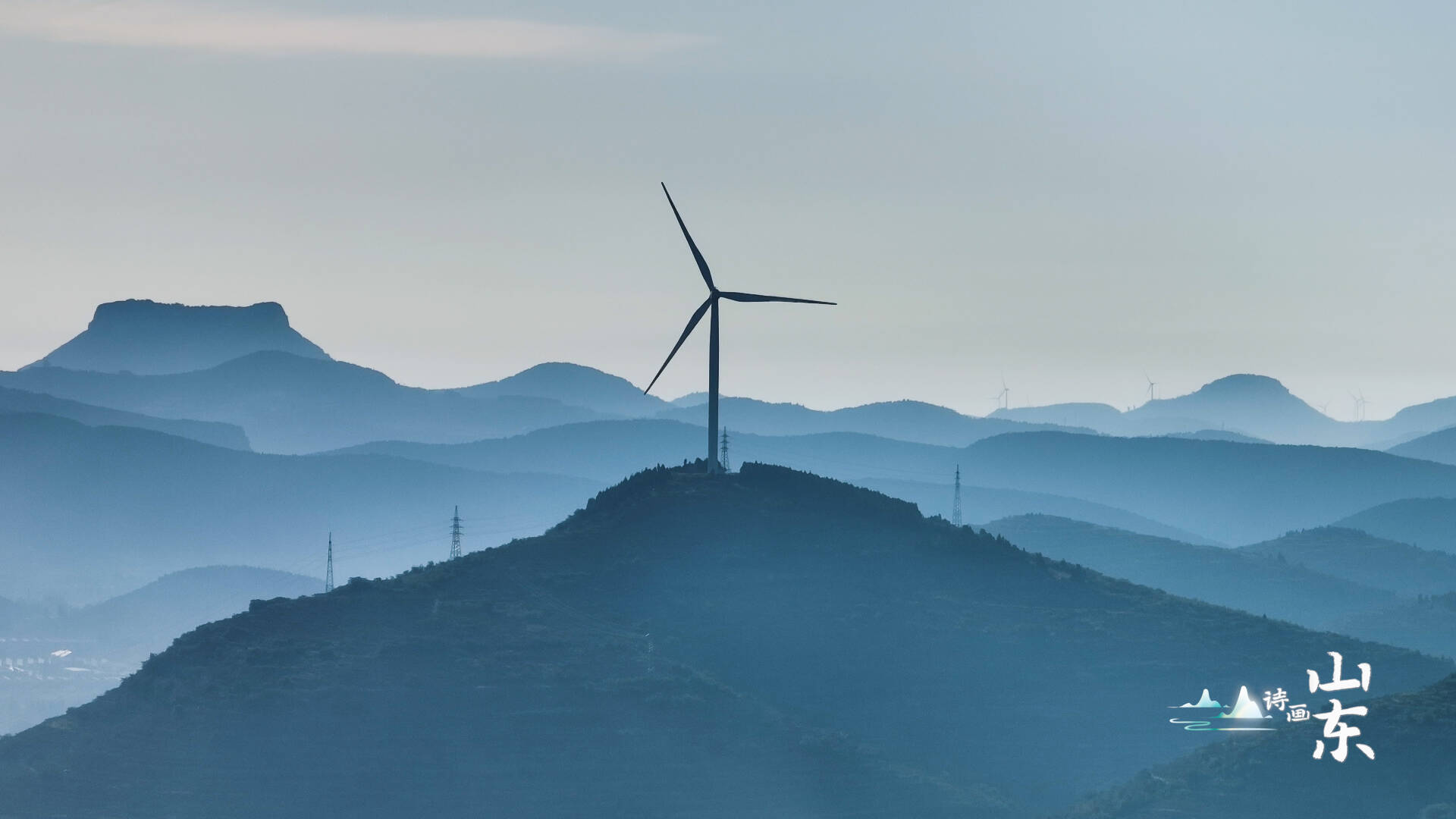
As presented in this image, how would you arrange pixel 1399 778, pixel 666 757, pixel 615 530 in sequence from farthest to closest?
pixel 615 530 < pixel 666 757 < pixel 1399 778

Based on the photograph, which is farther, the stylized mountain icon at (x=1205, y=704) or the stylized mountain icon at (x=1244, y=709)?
the stylized mountain icon at (x=1205, y=704)

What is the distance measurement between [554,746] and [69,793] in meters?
33.3

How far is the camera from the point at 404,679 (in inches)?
6211

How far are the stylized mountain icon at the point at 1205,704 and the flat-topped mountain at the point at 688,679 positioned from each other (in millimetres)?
2104

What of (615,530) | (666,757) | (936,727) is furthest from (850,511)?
(666,757)

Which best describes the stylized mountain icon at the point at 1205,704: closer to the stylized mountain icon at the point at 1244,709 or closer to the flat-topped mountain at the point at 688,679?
the stylized mountain icon at the point at 1244,709

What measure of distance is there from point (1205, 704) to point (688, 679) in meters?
42.8

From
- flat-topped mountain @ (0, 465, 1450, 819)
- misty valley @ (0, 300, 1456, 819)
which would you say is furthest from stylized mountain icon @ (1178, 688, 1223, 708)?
flat-topped mountain @ (0, 465, 1450, 819)

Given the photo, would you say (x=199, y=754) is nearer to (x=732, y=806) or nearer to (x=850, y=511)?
(x=732, y=806)

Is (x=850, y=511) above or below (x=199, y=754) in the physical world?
above

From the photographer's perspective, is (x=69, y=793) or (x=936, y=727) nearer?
(x=69, y=793)

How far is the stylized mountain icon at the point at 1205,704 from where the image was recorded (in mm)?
167375

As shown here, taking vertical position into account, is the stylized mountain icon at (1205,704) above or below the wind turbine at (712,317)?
below

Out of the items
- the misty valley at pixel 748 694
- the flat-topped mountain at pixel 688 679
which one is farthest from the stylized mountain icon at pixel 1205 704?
the flat-topped mountain at pixel 688 679
